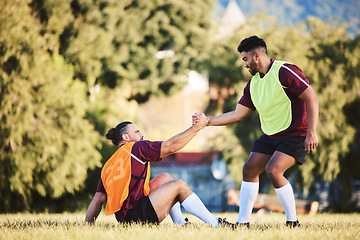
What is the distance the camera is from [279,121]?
4910 millimetres

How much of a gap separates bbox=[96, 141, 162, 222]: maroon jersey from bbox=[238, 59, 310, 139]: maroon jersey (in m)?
1.52

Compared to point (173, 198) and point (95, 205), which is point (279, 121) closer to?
point (173, 198)

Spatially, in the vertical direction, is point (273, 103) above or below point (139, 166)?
above

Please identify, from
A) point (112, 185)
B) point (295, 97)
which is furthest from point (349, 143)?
point (112, 185)

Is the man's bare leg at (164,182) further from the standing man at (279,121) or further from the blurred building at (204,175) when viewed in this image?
the blurred building at (204,175)

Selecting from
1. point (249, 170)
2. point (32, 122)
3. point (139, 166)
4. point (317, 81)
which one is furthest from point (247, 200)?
point (317, 81)

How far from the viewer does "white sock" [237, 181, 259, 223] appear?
16.6 ft

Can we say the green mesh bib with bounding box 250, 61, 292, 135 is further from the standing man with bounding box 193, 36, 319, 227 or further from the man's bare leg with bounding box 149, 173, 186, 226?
the man's bare leg with bounding box 149, 173, 186, 226

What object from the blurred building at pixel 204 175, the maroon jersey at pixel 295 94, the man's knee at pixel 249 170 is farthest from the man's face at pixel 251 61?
the blurred building at pixel 204 175

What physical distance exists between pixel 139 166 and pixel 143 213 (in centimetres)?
52

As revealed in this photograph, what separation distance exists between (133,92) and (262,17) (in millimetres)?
8652

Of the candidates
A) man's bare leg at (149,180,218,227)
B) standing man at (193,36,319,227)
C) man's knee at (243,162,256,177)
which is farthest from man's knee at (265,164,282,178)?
man's bare leg at (149,180,218,227)

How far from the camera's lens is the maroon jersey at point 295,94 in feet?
15.5

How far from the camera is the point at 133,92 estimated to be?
2489 centimetres
